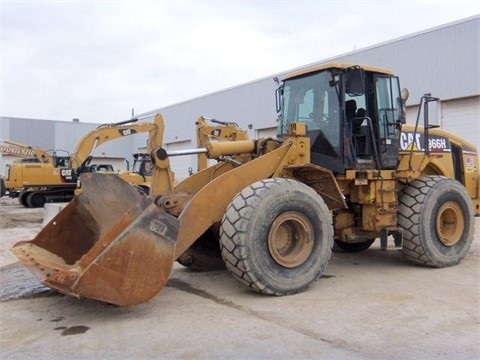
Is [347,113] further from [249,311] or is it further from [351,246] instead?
[249,311]

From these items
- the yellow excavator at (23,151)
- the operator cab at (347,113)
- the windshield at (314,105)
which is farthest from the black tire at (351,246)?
the yellow excavator at (23,151)

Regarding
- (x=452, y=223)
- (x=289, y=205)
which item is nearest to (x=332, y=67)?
(x=289, y=205)

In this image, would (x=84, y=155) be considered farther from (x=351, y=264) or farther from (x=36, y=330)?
(x=36, y=330)

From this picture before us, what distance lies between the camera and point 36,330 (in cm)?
473

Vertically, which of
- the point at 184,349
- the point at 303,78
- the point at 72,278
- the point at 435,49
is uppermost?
the point at 435,49

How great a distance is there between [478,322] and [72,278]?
361 centimetres

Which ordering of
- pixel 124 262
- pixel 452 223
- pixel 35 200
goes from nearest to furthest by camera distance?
pixel 124 262, pixel 452 223, pixel 35 200

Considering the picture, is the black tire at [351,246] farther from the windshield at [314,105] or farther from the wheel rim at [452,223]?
the windshield at [314,105]

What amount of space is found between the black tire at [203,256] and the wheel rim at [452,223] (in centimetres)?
314

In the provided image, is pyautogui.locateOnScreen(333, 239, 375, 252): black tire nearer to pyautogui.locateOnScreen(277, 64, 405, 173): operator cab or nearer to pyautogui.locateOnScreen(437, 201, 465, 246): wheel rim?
pyautogui.locateOnScreen(437, 201, 465, 246): wheel rim

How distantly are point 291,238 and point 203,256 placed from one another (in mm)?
1472

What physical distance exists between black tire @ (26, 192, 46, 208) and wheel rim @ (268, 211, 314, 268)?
18.3m

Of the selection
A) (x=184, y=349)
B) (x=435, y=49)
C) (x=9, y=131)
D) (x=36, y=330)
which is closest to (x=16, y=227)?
(x=36, y=330)

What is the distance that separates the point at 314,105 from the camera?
712 centimetres
